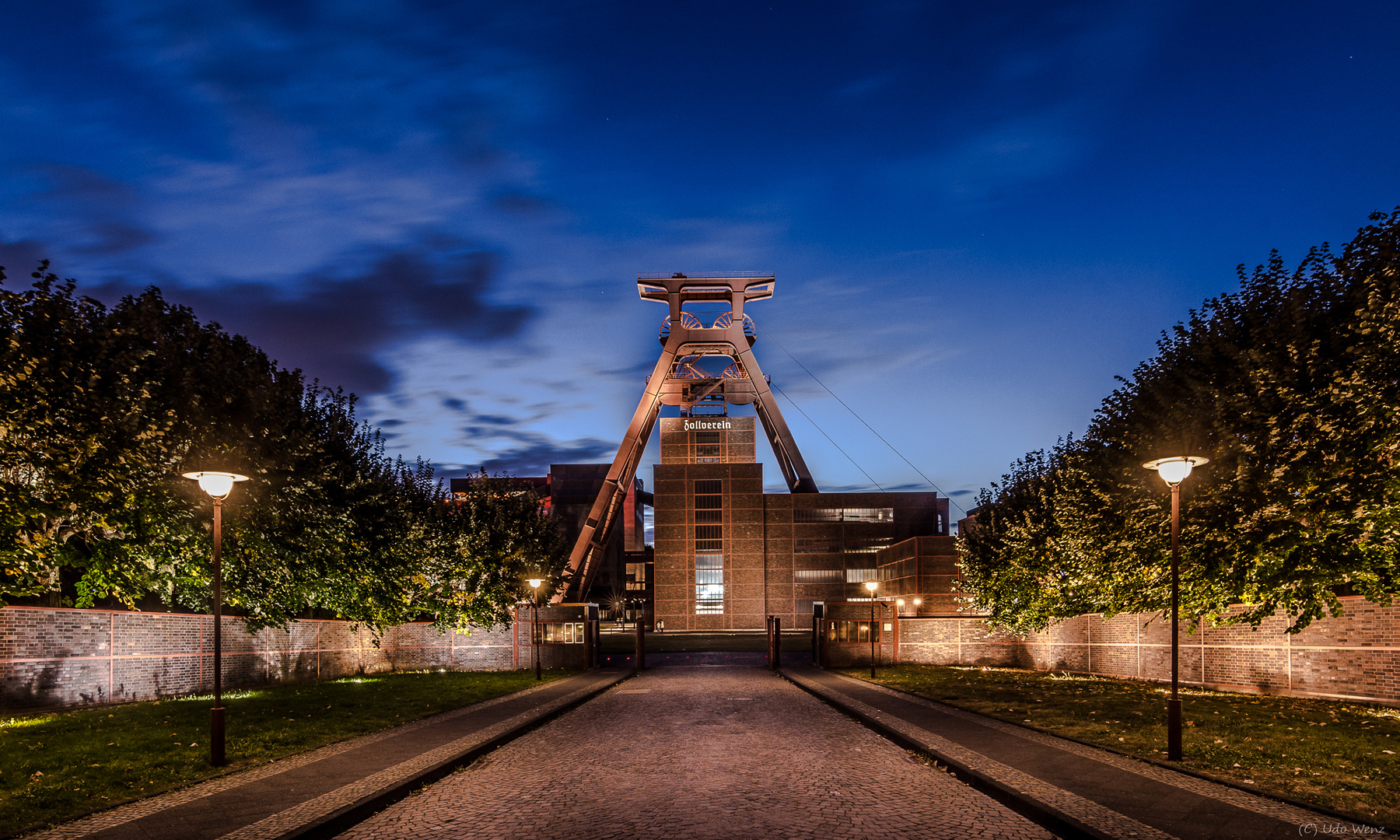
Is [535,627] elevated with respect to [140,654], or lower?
lower

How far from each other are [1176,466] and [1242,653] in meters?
12.6

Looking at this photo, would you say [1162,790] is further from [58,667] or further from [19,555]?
[58,667]

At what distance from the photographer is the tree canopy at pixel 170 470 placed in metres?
14.0

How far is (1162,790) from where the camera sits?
976cm

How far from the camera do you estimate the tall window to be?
115 m

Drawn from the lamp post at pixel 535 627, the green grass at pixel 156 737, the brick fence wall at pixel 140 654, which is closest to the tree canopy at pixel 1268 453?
the green grass at pixel 156 737

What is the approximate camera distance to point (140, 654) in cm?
2036

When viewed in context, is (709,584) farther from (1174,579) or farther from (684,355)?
(1174,579)

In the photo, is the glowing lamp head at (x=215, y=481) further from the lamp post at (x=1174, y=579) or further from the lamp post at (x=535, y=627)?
the lamp post at (x=535, y=627)

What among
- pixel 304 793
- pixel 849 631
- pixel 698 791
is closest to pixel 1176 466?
pixel 698 791

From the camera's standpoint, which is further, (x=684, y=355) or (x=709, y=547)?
(x=709, y=547)


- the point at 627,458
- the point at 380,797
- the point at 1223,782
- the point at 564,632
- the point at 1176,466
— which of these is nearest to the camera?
the point at 380,797

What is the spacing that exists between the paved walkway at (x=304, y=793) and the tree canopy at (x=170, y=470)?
5284 millimetres

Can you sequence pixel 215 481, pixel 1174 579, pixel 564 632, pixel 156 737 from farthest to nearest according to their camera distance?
pixel 564 632
pixel 156 737
pixel 1174 579
pixel 215 481
